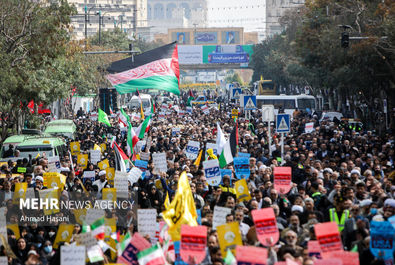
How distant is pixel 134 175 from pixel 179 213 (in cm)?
648

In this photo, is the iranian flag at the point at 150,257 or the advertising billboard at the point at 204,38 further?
the advertising billboard at the point at 204,38

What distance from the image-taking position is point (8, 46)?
3005 cm

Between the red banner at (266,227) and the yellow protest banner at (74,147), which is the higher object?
the red banner at (266,227)

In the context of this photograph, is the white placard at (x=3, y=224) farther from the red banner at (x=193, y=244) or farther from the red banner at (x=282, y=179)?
the red banner at (x=282, y=179)

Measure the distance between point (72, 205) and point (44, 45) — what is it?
15.7m

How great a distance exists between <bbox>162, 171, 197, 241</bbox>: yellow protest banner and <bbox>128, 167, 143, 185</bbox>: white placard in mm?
5893

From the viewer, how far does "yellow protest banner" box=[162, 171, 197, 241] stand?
11156mm

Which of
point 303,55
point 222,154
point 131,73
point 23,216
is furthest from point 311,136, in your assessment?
point 303,55

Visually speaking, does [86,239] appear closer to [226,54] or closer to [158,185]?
[158,185]

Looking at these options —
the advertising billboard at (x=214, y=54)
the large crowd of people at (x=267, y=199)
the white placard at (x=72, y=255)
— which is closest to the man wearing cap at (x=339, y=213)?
the large crowd of people at (x=267, y=199)

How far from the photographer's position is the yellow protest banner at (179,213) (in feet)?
36.6

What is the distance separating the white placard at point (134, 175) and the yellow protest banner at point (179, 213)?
232 inches

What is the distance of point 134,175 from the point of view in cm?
1773

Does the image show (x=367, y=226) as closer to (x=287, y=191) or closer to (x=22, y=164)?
(x=287, y=191)
